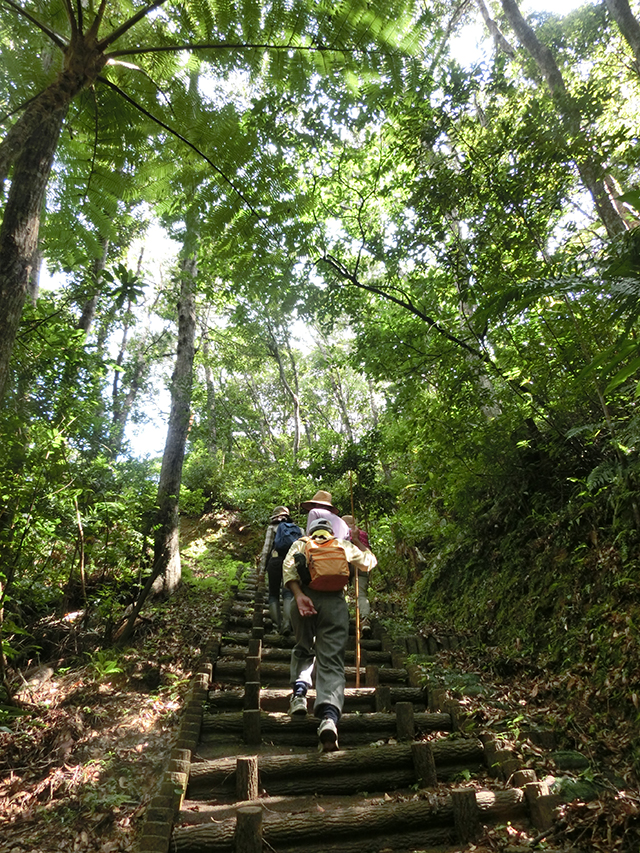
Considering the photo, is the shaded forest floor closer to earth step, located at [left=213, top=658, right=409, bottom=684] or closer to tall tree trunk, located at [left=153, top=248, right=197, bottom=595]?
earth step, located at [left=213, top=658, right=409, bottom=684]

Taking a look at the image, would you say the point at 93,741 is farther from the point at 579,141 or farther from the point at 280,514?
the point at 579,141

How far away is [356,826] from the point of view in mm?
2914

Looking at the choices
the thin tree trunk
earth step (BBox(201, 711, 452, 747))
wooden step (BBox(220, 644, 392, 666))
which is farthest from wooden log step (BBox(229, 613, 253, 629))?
the thin tree trunk

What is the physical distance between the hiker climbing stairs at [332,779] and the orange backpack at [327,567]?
1185 mm

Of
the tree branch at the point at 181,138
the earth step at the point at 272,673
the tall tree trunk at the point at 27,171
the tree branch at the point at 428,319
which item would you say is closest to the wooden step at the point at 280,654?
the earth step at the point at 272,673

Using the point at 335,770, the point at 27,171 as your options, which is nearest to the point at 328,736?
the point at 335,770

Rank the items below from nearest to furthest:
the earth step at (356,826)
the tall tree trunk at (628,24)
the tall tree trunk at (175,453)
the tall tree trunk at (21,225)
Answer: the tall tree trunk at (21,225) → the earth step at (356,826) → the tall tree trunk at (175,453) → the tall tree trunk at (628,24)

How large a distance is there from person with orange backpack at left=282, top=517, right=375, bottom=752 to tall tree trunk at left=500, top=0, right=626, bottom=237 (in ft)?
17.4

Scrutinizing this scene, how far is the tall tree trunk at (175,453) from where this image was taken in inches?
304

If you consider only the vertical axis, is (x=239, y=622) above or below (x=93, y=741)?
above

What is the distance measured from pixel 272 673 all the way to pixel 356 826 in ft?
7.81

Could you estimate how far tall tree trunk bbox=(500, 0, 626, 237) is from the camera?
19.0ft

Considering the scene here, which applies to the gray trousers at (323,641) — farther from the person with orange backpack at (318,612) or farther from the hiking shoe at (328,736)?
the hiking shoe at (328,736)

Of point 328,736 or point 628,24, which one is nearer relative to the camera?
point 328,736
